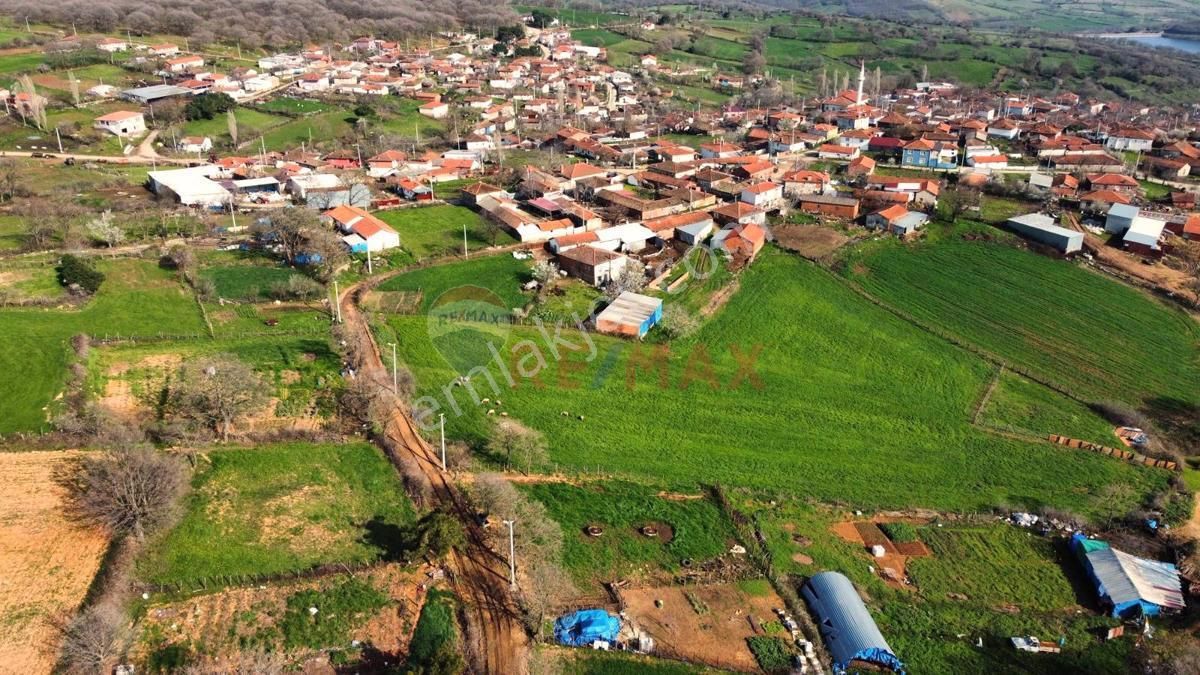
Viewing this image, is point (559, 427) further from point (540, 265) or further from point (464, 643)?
point (540, 265)

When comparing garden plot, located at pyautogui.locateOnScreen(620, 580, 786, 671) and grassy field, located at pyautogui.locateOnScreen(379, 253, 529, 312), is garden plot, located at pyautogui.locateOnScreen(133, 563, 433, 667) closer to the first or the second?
garden plot, located at pyautogui.locateOnScreen(620, 580, 786, 671)

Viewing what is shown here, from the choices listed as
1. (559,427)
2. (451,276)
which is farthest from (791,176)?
(559,427)

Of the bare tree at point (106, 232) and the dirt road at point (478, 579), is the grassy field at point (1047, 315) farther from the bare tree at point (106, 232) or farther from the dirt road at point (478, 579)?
the bare tree at point (106, 232)

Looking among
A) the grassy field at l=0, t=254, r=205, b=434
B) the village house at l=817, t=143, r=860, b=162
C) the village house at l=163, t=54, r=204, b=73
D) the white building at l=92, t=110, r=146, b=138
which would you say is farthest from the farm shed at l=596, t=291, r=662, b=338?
the village house at l=163, t=54, r=204, b=73

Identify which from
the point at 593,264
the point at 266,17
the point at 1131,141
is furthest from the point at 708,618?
the point at 266,17

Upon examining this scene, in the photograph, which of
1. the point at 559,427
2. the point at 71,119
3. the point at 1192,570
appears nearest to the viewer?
the point at 1192,570

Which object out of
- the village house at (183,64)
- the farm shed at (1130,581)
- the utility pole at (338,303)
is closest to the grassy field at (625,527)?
the farm shed at (1130,581)
